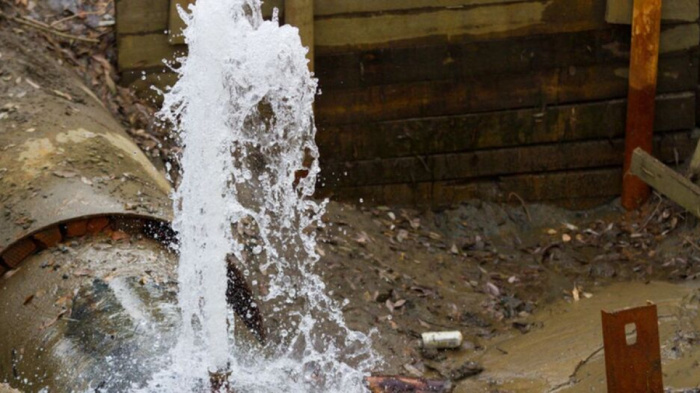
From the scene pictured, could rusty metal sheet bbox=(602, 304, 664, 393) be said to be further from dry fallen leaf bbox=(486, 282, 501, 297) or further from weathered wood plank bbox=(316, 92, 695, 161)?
weathered wood plank bbox=(316, 92, 695, 161)

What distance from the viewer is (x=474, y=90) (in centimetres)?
723

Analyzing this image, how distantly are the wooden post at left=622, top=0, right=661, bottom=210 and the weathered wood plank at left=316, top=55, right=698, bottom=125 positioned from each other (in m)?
0.16

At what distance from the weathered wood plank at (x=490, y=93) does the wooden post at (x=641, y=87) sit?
0.16 meters

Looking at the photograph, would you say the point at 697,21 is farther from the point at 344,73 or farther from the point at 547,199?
the point at 344,73

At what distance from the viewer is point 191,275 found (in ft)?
14.0

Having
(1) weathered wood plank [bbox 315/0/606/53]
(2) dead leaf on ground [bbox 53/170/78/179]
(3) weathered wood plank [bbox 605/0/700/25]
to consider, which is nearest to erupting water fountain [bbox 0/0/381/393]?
(2) dead leaf on ground [bbox 53/170/78/179]

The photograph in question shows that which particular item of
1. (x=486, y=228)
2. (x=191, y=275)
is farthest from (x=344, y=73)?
(x=191, y=275)

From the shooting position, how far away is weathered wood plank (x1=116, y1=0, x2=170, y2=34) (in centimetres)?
683

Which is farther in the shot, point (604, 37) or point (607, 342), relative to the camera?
point (604, 37)

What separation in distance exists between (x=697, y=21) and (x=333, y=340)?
3518 millimetres

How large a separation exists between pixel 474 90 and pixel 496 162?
0.56 metres

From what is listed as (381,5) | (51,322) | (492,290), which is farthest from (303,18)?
(51,322)

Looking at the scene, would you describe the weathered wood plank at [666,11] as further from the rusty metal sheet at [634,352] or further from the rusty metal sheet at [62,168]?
the rusty metal sheet at [634,352]

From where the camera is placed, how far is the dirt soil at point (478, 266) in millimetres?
5730
